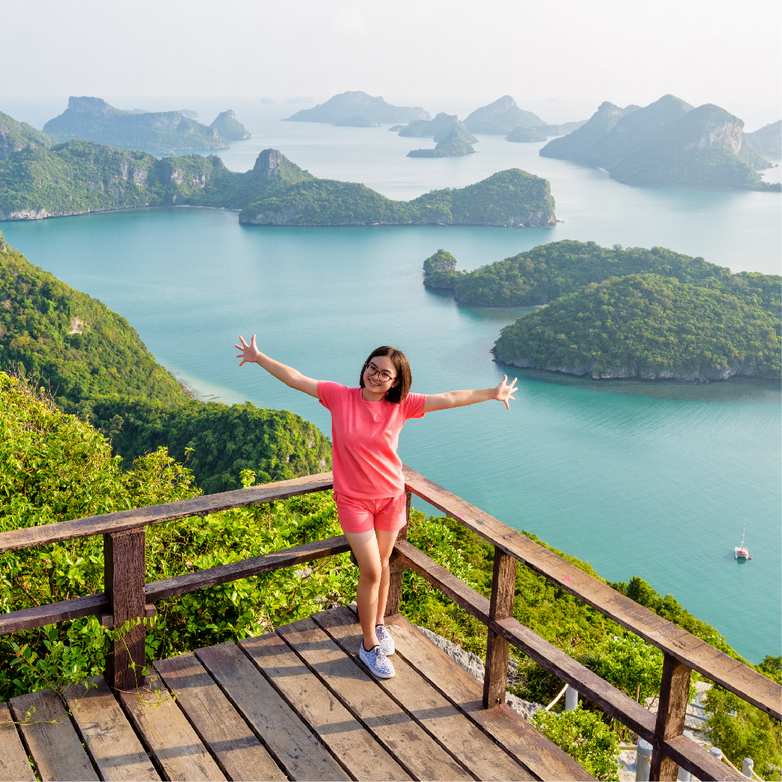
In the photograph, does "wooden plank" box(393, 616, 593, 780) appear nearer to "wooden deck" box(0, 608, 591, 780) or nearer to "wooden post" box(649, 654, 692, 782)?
"wooden deck" box(0, 608, 591, 780)

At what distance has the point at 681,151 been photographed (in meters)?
119

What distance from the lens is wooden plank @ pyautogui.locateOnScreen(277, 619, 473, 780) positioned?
211 cm

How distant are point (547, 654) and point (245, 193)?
344 ft

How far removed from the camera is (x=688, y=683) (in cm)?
174

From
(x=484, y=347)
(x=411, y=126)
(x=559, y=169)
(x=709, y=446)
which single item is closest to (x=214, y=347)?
(x=484, y=347)

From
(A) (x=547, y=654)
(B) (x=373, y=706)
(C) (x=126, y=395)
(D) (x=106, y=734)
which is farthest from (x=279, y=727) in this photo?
(C) (x=126, y=395)

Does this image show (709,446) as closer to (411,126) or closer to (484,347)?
(484,347)

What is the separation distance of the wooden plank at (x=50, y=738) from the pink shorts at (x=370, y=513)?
0.95m

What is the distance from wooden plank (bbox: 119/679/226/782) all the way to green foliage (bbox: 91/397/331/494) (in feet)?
80.2

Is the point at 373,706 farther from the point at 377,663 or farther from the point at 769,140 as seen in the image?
the point at 769,140

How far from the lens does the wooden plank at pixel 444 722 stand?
6.92 ft

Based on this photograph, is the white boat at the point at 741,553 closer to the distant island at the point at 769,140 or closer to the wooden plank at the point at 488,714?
the wooden plank at the point at 488,714

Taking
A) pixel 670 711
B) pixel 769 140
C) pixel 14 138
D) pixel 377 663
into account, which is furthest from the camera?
pixel 769 140

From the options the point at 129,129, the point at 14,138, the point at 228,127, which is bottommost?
the point at 14,138
